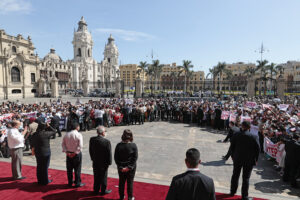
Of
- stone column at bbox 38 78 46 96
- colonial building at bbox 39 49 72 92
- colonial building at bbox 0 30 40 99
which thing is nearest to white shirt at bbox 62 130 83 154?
colonial building at bbox 0 30 40 99

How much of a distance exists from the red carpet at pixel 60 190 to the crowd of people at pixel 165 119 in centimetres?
30

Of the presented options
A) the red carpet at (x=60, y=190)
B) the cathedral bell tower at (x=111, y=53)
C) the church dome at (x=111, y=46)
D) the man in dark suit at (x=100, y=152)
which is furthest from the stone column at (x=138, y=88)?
the church dome at (x=111, y=46)

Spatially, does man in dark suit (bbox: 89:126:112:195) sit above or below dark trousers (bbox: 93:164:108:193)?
above

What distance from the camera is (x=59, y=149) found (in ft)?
31.3

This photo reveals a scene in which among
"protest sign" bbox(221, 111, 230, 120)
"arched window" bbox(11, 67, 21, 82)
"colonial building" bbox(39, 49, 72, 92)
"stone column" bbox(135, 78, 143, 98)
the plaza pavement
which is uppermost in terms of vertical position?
"colonial building" bbox(39, 49, 72, 92)

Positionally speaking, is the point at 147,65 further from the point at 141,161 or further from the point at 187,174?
the point at 187,174

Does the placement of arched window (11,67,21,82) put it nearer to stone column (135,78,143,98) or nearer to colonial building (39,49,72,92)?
colonial building (39,49,72,92)

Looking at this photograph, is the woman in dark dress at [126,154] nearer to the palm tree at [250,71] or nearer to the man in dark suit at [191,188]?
the man in dark suit at [191,188]

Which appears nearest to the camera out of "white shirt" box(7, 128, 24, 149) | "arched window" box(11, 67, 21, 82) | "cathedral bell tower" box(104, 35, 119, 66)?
"white shirt" box(7, 128, 24, 149)

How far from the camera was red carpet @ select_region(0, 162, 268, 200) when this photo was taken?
517 centimetres

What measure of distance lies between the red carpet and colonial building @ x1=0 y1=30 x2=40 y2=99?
4480cm

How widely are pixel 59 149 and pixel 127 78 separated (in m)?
124

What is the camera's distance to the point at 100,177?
512 cm

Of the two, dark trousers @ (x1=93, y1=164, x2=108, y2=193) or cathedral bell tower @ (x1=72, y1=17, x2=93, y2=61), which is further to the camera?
cathedral bell tower @ (x1=72, y1=17, x2=93, y2=61)
